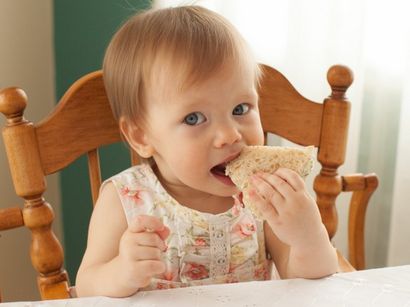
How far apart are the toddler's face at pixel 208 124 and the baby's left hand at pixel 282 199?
9 centimetres

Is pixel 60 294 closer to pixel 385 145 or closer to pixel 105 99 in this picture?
pixel 105 99

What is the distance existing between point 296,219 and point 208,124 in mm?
185

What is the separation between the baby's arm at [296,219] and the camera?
712 millimetres

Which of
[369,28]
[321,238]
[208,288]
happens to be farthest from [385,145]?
[208,288]

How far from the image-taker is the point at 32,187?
2.97 feet

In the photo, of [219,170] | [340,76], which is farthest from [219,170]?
[340,76]

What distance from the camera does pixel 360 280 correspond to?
0.72 metres

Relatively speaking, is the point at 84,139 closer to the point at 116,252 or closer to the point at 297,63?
the point at 116,252

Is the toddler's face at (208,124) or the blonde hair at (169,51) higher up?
the blonde hair at (169,51)

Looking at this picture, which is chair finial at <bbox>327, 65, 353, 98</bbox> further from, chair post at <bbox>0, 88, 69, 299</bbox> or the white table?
chair post at <bbox>0, 88, 69, 299</bbox>

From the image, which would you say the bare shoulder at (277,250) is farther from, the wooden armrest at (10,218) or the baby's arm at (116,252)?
the wooden armrest at (10,218)

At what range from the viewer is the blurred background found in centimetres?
138

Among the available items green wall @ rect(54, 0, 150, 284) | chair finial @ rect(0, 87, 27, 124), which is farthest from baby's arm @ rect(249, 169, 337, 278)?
green wall @ rect(54, 0, 150, 284)

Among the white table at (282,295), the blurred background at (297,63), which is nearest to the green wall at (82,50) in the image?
the blurred background at (297,63)
